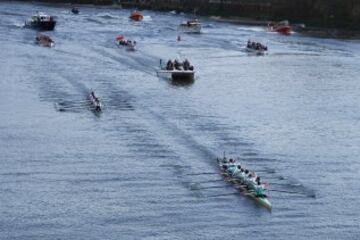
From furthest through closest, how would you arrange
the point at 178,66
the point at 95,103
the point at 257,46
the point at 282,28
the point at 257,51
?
the point at 282,28, the point at 257,46, the point at 257,51, the point at 178,66, the point at 95,103

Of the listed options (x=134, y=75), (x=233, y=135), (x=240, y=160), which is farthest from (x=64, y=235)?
(x=134, y=75)

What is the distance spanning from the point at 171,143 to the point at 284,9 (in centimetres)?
8622

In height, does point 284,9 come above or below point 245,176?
above

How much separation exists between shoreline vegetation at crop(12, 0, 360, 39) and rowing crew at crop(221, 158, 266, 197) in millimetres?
74167

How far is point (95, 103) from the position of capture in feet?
180

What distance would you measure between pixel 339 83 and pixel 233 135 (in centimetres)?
2511

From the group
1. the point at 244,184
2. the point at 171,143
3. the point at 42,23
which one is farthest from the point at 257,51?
the point at 244,184

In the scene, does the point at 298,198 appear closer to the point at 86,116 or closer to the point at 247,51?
the point at 86,116

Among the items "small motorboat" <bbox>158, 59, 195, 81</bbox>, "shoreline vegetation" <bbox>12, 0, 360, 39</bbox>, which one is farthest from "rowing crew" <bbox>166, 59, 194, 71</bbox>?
"shoreline vegetation" <bbox>12, 0, 360, 39</bbox>

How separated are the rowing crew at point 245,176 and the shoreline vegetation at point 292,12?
7417 cm

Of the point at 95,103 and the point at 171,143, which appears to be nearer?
the point at 171,143

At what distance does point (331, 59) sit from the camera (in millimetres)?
85875

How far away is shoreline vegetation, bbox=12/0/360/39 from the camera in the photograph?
118 meters

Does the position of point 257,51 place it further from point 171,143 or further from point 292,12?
point 171,143
